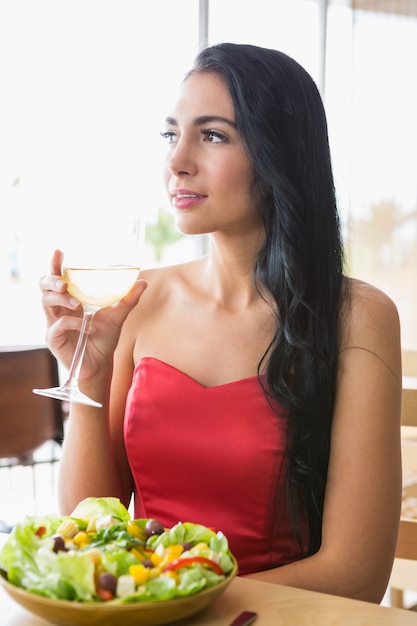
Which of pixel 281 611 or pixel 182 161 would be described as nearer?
pixel 281 611

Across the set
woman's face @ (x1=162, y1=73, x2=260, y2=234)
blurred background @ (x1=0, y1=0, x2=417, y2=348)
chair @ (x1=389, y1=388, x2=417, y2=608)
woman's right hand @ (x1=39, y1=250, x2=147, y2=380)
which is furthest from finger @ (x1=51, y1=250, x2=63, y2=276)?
blurred background @ (x1=0, y1=0, x2=417, y2=348)

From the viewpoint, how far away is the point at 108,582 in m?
0.88

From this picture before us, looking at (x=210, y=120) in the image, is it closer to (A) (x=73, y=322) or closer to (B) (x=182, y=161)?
(B) (x=182, y=161)

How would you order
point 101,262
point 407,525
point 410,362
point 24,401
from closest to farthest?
1. point 101,262
2. point 407,525
3. point 410,362
4. point 24,401

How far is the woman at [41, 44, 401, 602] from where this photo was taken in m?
1.55

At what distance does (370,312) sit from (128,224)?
2.00 ft

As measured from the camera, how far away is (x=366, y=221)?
5859mm

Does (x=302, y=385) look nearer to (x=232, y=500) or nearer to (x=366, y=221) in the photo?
(x=232, y=500)

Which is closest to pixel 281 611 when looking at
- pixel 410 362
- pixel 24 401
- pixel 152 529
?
pixel 152 529

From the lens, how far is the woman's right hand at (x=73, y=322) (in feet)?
4.54

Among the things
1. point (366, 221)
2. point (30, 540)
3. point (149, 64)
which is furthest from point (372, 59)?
point (30, 540)

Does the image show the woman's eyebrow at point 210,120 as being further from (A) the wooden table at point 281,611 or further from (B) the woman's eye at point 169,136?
(A) the wooden table at point 281,611

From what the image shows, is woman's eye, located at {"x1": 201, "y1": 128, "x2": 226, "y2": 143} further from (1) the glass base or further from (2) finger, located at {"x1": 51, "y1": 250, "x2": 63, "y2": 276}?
(1) the glass base

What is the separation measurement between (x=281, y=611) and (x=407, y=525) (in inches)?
32.5
